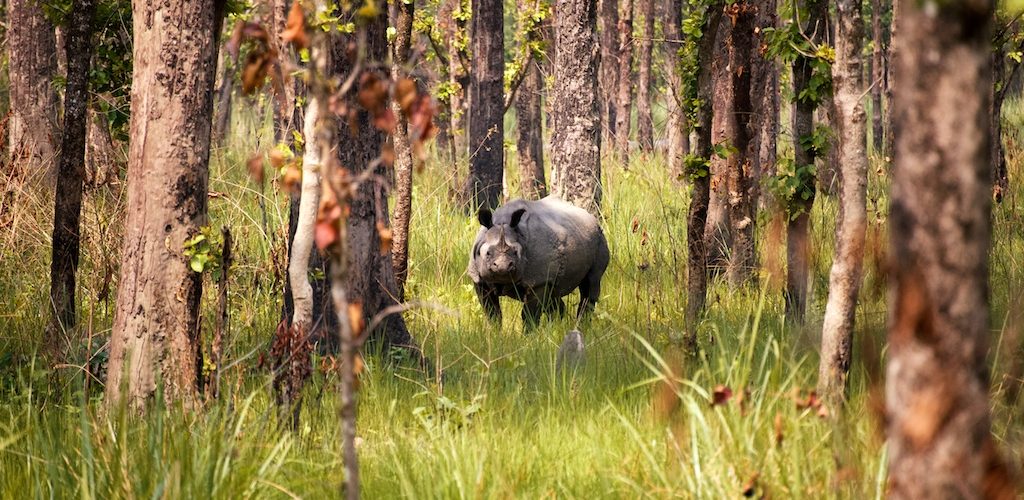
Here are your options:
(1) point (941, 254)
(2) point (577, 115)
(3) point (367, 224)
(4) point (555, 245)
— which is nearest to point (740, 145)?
(4) point (555, 245)

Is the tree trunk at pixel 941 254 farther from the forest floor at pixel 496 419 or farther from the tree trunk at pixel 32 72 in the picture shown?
the tree trunk at pixel 32 72

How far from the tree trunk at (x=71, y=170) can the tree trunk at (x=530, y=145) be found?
9.76 m

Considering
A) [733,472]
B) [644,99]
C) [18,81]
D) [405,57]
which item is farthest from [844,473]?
[644,99]

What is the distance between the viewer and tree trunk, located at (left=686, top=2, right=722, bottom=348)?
7039 millimetres

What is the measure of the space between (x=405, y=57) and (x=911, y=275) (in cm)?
732

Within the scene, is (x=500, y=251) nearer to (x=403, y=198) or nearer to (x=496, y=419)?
(x=403, y=198)

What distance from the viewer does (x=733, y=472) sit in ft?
11.9

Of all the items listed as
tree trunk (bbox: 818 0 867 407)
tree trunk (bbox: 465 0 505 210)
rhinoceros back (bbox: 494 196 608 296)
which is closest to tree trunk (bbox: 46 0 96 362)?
rhinoceros back (bbox: 494 196 608 296)

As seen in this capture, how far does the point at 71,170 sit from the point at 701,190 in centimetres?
372

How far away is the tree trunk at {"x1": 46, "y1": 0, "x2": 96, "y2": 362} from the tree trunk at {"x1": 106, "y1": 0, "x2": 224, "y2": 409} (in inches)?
50.3

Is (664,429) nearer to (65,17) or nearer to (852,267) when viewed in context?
(852,267)

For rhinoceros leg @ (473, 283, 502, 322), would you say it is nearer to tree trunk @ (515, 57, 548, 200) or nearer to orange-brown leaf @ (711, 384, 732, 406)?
orange-brown leaf @ (711, 384, 732, 406)

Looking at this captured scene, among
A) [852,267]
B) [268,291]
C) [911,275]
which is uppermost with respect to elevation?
[911,275]

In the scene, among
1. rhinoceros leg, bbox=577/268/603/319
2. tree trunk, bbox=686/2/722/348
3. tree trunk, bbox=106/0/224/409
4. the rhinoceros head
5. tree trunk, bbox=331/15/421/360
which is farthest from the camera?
rhinoceros leg, bbox=577/268/603/319
